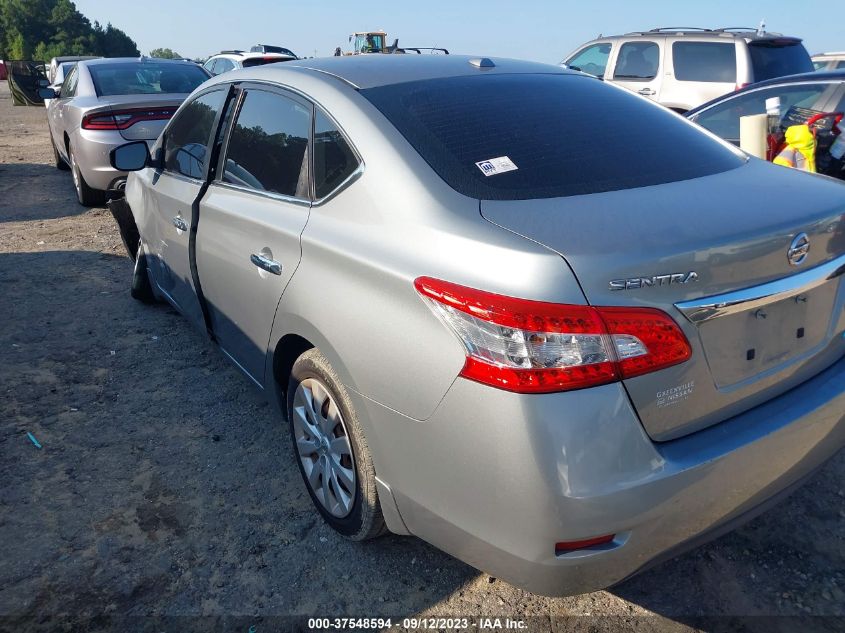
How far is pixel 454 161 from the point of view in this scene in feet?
7.20

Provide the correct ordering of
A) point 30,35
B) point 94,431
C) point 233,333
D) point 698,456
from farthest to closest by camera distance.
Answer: point 30,35 → point 94,431 → point 233,333 → point 698,456

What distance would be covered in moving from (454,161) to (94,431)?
Result: 2454 mm

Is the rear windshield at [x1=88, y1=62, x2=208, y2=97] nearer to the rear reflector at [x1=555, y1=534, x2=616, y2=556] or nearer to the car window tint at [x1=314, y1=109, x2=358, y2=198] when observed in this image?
the car window tint at [x1=314, y1=109, x2=358, y2=198]

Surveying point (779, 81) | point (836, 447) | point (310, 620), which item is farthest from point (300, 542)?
point (779, 81)

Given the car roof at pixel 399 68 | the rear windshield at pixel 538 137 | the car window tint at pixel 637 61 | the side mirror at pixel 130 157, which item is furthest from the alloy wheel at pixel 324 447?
the car window tint at pixel 637 61

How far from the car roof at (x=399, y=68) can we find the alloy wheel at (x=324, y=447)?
1.19 m

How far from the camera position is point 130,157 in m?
4.11

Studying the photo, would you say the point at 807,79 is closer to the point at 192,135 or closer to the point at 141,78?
the point at 192,135

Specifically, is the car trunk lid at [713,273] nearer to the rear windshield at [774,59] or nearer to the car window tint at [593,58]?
the rear windshield at [774,59]

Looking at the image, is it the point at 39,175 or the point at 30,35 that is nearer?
the point at 39,175

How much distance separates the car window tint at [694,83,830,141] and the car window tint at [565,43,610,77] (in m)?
4.55

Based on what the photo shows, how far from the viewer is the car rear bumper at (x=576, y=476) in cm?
168

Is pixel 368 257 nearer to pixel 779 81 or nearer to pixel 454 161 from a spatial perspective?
pixel 454 161

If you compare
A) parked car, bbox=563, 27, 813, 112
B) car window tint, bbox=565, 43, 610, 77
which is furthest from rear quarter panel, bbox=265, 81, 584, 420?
car window tint, bbox=565, 43, 610, 77
